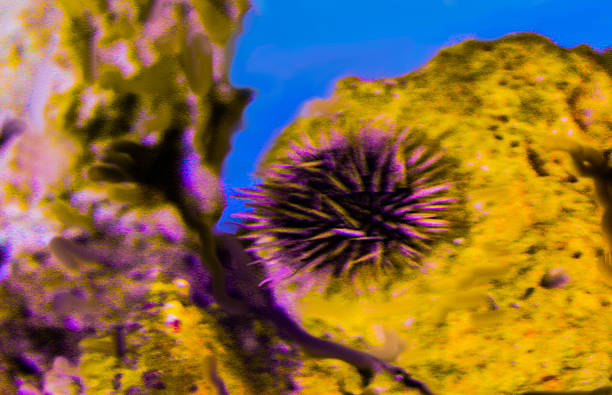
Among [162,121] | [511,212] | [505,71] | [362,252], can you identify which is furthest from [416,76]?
[162,121]

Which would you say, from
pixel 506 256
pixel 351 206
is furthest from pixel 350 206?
pixel 506 256

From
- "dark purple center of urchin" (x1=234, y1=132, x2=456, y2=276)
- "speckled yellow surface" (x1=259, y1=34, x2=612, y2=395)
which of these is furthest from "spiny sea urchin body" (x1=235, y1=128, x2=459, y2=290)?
"speckled yellow surface" (x1=259, y1=34, x2=612, y2=395)

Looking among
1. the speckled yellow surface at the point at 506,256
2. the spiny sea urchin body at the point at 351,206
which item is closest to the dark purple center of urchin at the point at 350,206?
the spiny sea urchin body at the point at 351,206

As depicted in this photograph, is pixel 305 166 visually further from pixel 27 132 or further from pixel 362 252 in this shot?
pixel 27 132

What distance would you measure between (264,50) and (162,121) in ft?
1.90

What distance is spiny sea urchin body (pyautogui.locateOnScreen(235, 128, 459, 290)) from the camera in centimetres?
129

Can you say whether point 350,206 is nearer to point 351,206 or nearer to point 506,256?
point 351,206

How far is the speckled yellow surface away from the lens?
56.1 inches

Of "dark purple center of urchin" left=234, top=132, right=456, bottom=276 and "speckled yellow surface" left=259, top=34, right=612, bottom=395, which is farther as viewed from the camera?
"speckled yellow surface" left=259, top=34, right=612, bottom=395

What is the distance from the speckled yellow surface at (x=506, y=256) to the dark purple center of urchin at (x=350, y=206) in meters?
0.21

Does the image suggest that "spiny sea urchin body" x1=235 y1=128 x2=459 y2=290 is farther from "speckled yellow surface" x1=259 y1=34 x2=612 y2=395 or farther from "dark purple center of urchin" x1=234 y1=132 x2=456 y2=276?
"speckled yellow surface" x1=259 y1=34 x2=612 y2=395

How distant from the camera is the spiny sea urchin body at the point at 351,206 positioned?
1.29 meters

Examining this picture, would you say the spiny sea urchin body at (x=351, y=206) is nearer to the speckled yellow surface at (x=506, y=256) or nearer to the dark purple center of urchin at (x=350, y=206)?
the dark purple center of urchin at (x=350, y=206)

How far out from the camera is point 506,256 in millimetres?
1464
